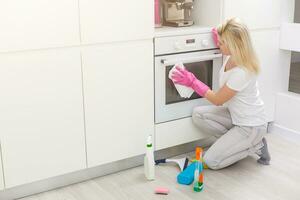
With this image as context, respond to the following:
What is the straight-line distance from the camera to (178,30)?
8.77ft

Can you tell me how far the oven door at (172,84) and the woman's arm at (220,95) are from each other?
0.17 m

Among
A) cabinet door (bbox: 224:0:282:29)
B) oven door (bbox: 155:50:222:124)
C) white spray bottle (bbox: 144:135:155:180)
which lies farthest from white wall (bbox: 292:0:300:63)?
white spray bottle (bbox: 144:135:155:180)

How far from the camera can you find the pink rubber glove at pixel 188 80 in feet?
8.71

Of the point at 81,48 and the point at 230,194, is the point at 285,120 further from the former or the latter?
the point at 81,48

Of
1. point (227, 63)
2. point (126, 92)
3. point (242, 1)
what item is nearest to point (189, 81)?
point (227, 63)

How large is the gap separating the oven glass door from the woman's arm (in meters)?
0.17

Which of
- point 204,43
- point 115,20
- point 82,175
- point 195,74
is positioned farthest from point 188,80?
point 82,175

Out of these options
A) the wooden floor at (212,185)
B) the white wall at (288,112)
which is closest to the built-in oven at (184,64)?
the wooden floor at (212,185)

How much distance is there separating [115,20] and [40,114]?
652 millimetres

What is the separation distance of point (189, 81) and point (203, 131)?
0.43 meters

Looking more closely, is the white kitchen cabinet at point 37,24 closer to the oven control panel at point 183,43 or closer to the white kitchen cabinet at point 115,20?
the white kitchen cabinet at point 115,20

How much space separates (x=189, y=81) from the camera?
267 cm

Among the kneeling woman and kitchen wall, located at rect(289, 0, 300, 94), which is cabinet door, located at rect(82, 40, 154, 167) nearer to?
the kneeling woman

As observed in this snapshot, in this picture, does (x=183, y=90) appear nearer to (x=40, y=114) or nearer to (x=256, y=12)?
(x=256, y=12)
